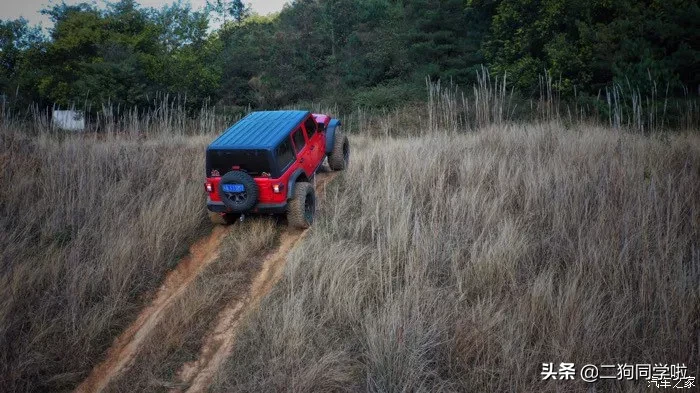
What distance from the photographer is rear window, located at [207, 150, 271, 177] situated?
16.1 ft

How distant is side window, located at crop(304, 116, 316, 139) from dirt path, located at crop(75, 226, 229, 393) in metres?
1.98

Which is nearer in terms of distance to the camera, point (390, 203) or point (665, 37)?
point (390, 203)

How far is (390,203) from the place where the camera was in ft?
16.1

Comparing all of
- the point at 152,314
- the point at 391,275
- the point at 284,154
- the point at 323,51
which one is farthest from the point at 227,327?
the point at 323,51

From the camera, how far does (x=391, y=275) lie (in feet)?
11.0

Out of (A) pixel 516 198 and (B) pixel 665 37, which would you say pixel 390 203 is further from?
(B) pixel 665 37

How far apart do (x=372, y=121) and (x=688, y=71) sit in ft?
34.3

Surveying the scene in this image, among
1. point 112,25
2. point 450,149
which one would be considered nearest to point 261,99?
point 112,25

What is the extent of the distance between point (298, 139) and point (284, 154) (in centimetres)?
62

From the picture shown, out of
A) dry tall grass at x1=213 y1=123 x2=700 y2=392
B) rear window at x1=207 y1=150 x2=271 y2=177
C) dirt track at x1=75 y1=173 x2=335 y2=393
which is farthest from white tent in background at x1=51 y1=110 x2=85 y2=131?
dry tall grass at x1=213 y1=123 x2=700 y2=392

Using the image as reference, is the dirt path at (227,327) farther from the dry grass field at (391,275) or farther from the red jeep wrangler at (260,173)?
the red jeep wrangler at (260,173)

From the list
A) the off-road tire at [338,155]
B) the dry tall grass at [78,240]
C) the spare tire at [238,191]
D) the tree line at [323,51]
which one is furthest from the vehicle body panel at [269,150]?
the tree line at [323,51]

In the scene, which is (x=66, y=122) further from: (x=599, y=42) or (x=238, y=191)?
(x=599, y=42)

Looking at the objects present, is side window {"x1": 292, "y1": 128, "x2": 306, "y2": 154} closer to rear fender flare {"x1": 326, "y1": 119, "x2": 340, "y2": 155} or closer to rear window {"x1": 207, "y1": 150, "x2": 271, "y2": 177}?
rear window {"x1": 207, "y1": 150, "x2": 271, "y2": 177}
